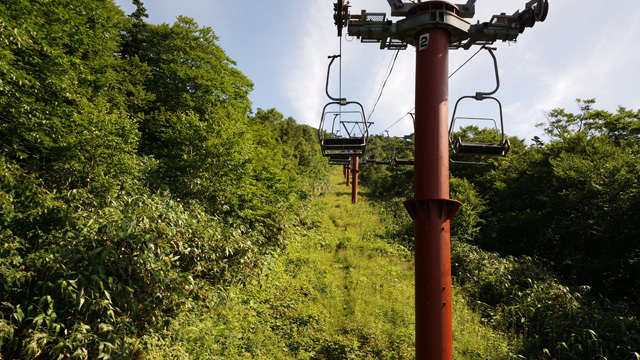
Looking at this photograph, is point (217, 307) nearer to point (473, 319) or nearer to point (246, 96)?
point (473, 319)

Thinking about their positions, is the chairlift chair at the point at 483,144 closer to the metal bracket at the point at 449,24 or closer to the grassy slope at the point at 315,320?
the metal bracket at the point at 449,24

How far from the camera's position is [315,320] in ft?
25.3

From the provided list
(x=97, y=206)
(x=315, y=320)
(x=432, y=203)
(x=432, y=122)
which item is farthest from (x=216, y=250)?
(x=432, y=122)

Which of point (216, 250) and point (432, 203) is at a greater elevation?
point (432, 203)

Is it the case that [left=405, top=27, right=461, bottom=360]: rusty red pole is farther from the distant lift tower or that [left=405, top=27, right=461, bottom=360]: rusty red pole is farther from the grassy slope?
the grassy slope

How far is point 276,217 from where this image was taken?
42.9 ft

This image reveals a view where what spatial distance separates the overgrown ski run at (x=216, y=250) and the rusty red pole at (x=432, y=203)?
8.61ft

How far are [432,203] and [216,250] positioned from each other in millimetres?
5403

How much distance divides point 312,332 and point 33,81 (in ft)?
29.7

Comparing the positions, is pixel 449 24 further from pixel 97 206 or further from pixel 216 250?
pixel 97 206

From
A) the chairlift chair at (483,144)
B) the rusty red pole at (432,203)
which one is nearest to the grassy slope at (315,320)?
the rusty red pole at (432,203)

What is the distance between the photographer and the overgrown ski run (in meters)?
4.91

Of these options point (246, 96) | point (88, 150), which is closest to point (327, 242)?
point (88, 150)

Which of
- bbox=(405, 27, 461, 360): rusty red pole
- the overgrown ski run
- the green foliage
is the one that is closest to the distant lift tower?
bbox=(405, 27, 461, 360): rusty red pole
